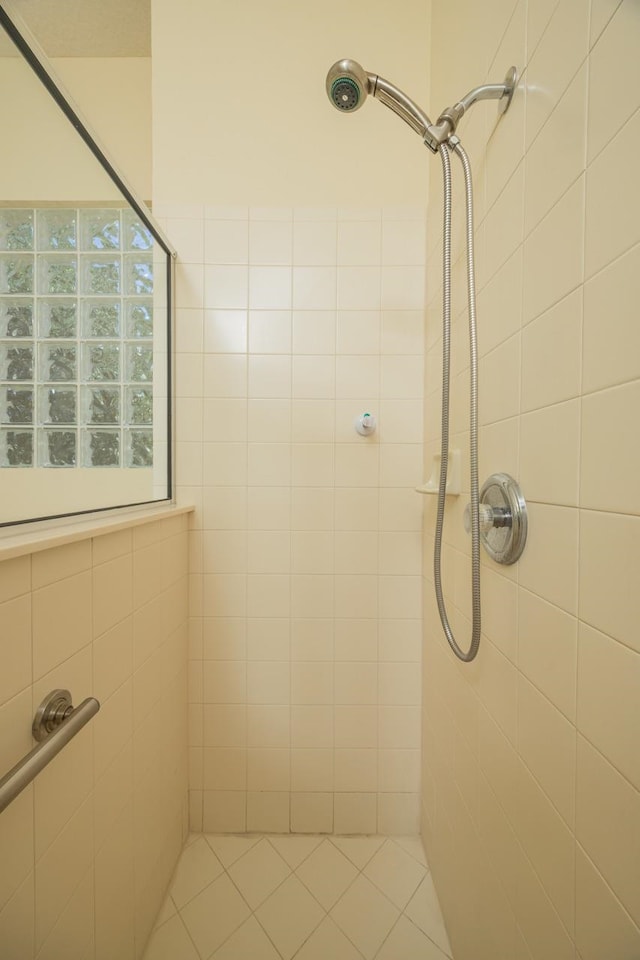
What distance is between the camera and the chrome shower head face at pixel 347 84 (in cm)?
65

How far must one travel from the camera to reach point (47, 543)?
54 cm

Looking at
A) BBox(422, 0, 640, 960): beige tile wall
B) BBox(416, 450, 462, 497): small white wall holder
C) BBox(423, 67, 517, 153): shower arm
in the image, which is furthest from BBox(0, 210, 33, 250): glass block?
BBox(416, 450, 462, 497): small white wall holder

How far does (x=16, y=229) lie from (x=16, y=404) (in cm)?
38

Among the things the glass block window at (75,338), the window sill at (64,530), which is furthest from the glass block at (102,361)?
the window sill at (64,530)

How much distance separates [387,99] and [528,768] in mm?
1219

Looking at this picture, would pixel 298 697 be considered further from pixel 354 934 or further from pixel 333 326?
pixel 333 326

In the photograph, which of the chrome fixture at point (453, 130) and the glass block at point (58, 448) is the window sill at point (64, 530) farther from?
the chrome fixture at point (453, 130)

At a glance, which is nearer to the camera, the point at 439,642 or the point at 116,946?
the point at 116,946

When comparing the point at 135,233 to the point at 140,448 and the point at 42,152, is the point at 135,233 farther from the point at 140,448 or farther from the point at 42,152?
the point at 140,448

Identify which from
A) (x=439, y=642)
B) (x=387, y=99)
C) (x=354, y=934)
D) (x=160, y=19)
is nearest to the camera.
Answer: (x=387, y=99)

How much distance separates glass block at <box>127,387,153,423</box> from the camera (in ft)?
3.73

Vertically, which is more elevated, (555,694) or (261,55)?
(261,55)

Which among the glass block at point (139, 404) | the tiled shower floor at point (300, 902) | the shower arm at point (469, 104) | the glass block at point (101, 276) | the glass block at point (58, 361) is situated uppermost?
the shower arm at point (469, 104)

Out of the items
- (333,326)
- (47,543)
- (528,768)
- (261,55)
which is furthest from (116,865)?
(261,55)
